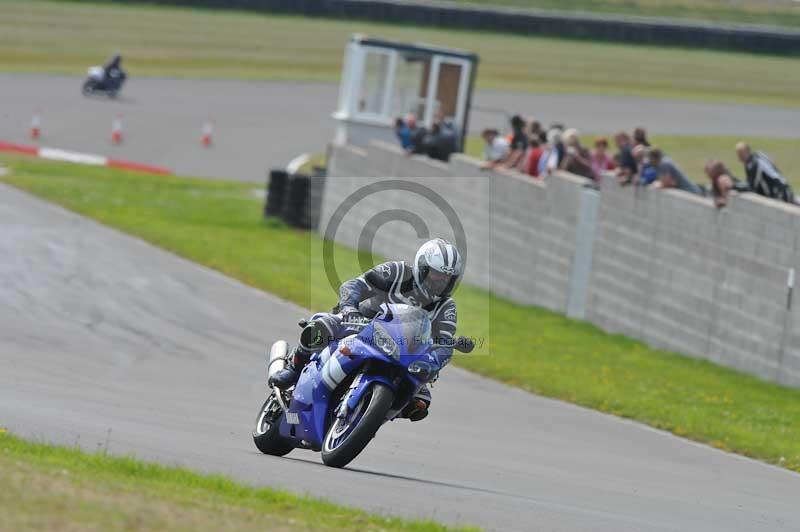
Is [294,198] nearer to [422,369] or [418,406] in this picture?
[418,406]

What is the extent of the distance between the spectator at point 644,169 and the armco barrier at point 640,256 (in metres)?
0.20

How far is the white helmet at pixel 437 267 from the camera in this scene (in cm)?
906

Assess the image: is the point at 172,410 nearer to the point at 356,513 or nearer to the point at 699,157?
the point at 356,513

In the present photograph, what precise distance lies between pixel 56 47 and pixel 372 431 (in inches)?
1903

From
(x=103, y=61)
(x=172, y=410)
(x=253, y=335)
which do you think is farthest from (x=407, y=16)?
(x=172, y=410)

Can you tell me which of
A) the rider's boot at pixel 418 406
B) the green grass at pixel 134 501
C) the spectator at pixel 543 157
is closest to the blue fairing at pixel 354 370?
the rider's boot at pixel 418 406

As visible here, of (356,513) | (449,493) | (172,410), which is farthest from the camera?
(172,410)

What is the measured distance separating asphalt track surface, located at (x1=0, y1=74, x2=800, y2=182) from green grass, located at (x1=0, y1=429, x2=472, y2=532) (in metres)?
30.0

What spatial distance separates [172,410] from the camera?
12.0 metres

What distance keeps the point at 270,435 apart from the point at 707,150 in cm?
3178

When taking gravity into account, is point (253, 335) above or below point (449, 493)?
below

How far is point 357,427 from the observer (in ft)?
29.1

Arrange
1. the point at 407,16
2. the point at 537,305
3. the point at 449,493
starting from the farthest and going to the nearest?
the point at 407,16
the point at 537,305
the point at 449,493

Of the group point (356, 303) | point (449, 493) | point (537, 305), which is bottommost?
point (537, 305)
